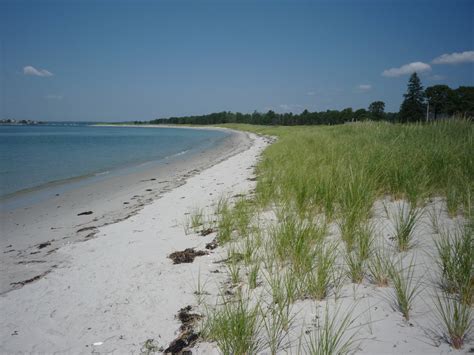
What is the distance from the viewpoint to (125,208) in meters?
7.83

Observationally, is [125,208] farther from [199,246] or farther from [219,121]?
[219,121]

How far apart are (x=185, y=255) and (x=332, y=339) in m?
2.57

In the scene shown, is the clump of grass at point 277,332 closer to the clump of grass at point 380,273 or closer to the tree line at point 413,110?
the clump of grass at point 380,273

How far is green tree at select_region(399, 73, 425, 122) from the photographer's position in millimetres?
60906

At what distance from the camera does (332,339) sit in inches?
78.7

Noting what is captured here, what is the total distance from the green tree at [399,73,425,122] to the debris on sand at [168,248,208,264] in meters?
70.0

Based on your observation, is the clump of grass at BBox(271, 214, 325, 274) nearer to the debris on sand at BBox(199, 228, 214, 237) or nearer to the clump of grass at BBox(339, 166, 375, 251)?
the clump of grass at BBox(339, 166, 375, 251)

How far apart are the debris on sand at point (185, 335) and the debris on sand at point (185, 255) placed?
3.82 ft

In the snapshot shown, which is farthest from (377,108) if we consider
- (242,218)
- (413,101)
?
(242,218)

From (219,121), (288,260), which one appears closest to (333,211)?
(288,260)

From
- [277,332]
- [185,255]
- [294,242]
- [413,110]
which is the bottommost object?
[185,255]

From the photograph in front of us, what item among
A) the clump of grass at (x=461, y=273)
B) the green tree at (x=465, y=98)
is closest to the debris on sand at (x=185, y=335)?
the clump of grass at (x=461, y=273)

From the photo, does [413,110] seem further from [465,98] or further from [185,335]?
[185,335]

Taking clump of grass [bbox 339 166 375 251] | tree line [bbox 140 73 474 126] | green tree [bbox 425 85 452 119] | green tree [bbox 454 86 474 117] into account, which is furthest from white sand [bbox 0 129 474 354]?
green tree [bbox 425 85 452 119]
